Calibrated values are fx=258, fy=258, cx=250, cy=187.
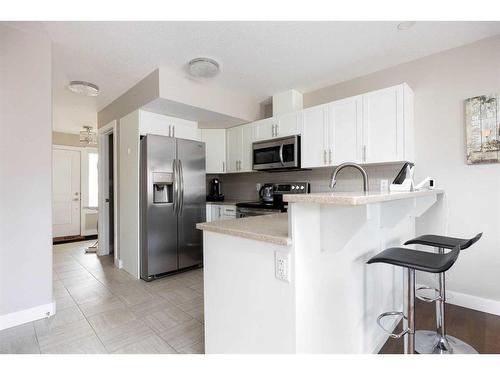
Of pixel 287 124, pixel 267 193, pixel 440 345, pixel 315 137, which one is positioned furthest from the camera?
pixel 267 193

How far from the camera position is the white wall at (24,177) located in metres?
2.05

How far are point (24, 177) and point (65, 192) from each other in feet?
15.0

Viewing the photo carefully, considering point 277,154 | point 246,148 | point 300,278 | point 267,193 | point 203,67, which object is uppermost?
point 203,67

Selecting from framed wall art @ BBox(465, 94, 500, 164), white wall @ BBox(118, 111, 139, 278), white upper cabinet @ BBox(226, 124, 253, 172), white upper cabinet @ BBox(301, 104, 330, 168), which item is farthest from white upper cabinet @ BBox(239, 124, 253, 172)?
framed wall art @ BBox(465, 94, 500, 164)

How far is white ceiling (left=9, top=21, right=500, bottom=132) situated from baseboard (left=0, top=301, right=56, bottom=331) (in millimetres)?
2364

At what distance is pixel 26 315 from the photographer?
2.14 m

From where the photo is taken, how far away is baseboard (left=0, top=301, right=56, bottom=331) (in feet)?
6.73

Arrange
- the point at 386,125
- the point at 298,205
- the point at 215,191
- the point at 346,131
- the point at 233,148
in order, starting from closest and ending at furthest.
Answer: the point at 298,205
the point at 386,125
the point at 346,131
the point at 233,148
the point at 215,191

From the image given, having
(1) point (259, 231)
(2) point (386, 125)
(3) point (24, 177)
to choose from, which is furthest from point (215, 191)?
(1) point (259, 231)

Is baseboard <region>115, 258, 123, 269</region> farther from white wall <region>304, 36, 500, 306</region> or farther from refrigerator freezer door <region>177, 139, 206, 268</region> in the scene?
white wall <region>304, 36, 500, 306</region>

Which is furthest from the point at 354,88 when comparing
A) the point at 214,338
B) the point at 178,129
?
the point at 214,338

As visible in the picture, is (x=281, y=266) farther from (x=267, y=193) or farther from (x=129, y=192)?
(x=129, y=192)

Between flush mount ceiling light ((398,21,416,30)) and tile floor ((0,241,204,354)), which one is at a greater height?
flush mount ceiling light ((398,21,416,30))

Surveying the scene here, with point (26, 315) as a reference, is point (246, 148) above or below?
above
